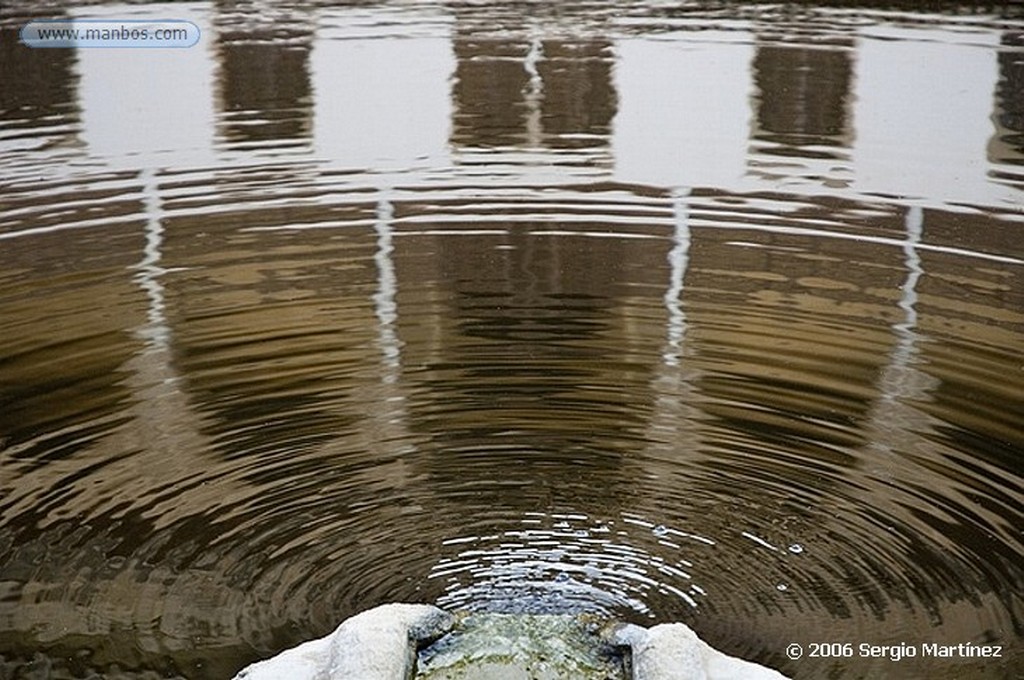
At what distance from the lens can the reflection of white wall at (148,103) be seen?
798 cm

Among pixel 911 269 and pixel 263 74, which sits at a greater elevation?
pixel 263 74

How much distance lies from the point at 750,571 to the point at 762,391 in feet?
3.85

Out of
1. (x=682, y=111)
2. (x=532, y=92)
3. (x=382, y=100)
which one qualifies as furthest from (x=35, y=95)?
(x=682, y=111)

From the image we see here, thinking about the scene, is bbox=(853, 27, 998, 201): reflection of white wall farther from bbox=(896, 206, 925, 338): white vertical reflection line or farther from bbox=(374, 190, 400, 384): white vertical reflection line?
bbox=(374, 190, 400, 384): white vertical reflection line

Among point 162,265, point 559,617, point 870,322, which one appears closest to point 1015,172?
point 870,322

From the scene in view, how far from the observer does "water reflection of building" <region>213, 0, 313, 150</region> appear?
8.52 meters

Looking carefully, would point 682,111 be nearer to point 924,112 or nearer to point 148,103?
point 924,112

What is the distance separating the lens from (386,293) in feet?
18.5

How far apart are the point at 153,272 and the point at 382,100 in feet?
11.8

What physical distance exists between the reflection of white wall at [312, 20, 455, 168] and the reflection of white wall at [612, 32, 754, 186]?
1035 millimetres

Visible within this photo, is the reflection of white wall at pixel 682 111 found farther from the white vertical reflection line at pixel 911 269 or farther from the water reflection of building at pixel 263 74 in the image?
the water reflection of building at pixel 263 74

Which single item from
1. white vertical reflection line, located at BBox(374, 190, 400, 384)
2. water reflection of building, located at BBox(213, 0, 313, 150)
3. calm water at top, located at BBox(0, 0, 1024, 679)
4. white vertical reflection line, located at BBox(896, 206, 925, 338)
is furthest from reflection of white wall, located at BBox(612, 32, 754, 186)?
water reflection of building, located at BBox(213, 0, 313, 150)

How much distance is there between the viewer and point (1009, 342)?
5.10m

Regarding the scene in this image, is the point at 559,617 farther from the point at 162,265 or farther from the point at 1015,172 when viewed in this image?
the point at 1015,172
